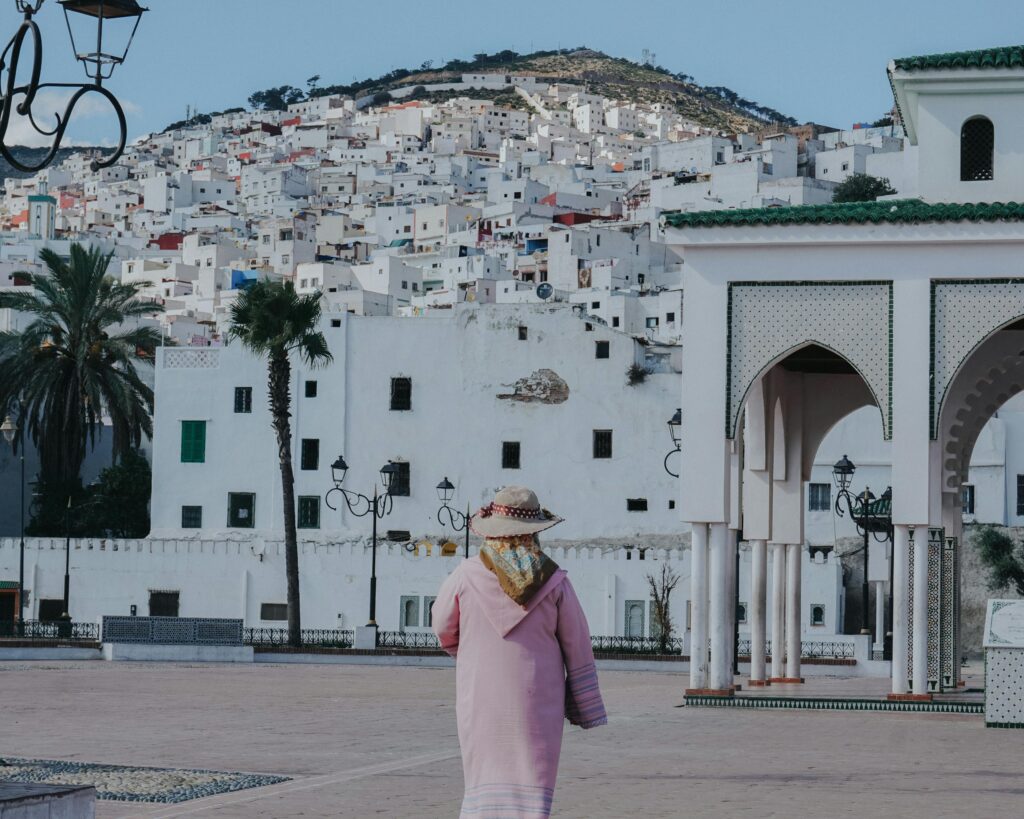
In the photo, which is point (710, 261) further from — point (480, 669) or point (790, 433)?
point (480, 669)

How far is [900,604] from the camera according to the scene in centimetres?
Answer: 1852

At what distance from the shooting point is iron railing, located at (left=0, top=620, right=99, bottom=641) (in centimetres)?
3438

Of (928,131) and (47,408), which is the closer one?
(928,131)

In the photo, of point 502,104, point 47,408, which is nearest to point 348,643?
point 47,408

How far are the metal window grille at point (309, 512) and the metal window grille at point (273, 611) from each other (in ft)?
9.69

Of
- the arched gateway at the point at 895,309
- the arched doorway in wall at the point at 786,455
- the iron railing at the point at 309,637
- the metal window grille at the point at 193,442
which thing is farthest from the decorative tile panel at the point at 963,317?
the metal window grille at the point at 193,442

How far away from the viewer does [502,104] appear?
198 metres

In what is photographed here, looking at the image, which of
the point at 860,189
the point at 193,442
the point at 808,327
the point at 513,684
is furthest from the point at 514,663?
the point at 860,189

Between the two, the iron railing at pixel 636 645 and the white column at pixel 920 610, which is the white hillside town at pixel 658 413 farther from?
the iron railing at pixel 636 645

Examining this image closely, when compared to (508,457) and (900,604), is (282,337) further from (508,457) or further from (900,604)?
(900,604)

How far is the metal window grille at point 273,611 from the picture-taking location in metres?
41.7

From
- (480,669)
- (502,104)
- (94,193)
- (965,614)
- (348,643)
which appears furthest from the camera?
(502,104)

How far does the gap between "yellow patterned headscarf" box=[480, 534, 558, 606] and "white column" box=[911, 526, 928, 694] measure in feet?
38.9

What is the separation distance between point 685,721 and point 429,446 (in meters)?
27.5
